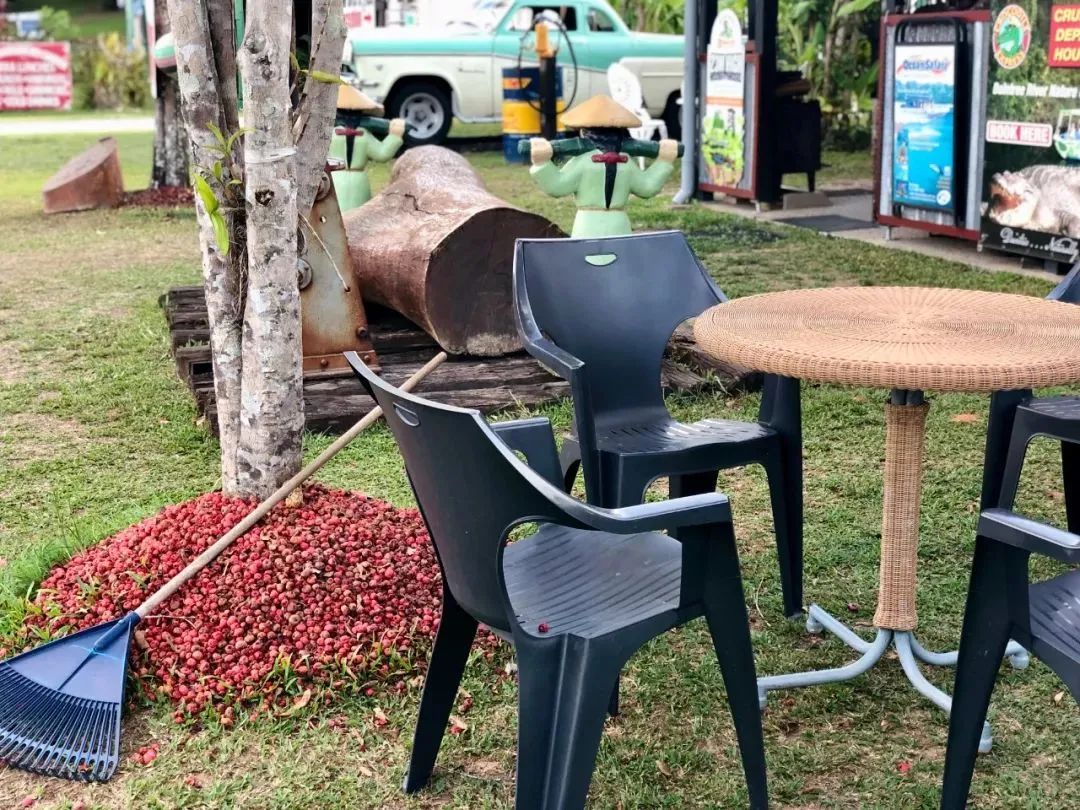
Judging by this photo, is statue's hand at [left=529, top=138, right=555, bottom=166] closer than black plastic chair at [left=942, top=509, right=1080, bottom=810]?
No

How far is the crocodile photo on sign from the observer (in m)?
7.46

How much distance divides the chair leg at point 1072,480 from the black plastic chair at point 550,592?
1.33m

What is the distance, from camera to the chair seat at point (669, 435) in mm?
3291

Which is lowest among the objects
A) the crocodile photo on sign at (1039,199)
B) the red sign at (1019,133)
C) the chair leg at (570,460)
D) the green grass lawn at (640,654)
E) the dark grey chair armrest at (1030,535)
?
the green grass lawn at (640,654)

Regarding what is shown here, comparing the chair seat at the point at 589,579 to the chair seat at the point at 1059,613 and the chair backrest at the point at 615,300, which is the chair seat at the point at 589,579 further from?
the chair backrest at the point at 615,300

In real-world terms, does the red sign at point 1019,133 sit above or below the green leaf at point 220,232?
above

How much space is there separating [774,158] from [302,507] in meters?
7.80

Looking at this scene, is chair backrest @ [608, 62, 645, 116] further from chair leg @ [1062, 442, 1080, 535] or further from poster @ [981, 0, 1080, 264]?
chair leg @ [1062, 442, 1080, 535]

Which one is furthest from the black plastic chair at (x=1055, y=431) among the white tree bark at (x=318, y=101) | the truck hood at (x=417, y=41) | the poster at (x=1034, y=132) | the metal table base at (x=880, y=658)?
the truck hood at (x=417, y=41)

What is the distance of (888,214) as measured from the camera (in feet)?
30.1

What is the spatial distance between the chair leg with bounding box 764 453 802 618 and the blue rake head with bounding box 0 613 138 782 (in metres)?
1.61

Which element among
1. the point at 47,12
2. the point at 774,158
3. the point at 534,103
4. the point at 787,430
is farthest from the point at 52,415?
the point at 47,12

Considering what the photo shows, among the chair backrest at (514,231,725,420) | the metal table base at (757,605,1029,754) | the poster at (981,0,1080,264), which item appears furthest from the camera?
the poster at (981,0,1080,264)

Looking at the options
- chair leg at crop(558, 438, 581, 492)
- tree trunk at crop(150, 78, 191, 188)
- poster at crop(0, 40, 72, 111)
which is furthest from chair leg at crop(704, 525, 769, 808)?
poster at crop(0, 40, 72, 111)
